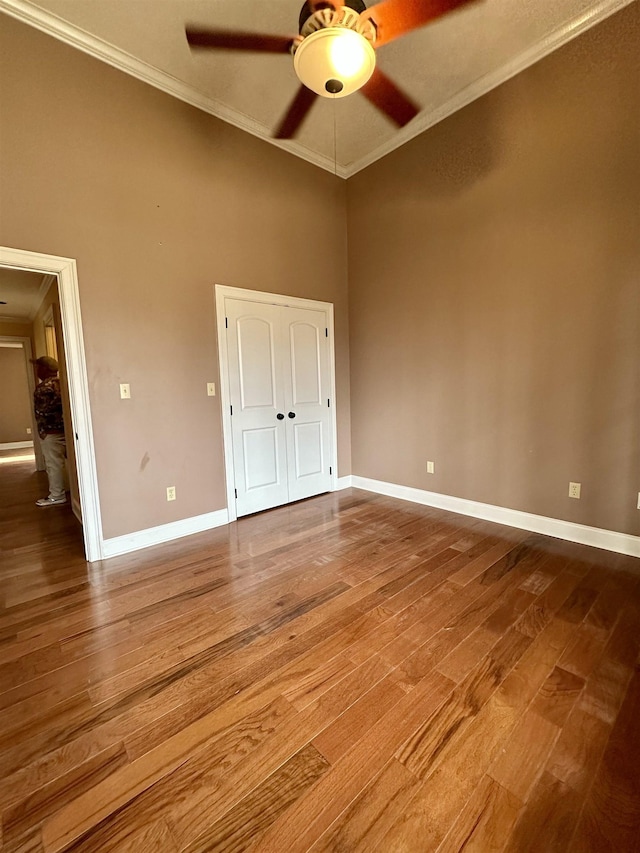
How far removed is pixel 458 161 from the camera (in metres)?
3.19

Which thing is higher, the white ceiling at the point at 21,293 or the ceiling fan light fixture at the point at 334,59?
the white ceiling at the point at 21,293

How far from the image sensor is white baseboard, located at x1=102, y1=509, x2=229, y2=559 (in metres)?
2.83

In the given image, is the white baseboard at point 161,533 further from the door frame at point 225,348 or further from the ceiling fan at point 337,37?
the ceiling fan at point 337,37

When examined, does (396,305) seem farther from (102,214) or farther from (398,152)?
(102,214)

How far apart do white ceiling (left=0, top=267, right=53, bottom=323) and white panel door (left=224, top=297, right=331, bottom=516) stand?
2304 millimetres

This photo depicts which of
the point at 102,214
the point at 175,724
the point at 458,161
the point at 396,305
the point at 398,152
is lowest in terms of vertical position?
the point at 175,724

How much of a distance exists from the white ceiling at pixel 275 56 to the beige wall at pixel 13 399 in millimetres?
8353

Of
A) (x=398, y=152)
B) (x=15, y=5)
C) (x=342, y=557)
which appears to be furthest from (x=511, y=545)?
(x=15, y=5)

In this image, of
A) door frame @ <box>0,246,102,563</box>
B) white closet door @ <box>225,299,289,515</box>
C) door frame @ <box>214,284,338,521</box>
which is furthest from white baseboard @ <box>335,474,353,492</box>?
door frame @ <box>0,246,102,563</box>

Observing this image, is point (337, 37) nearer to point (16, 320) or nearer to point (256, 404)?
point (256, 404)

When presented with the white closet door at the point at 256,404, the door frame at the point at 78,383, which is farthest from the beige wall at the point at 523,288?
the door frame at the point at 78,383

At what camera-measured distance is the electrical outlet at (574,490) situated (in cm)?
275

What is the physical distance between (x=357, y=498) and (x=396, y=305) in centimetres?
213

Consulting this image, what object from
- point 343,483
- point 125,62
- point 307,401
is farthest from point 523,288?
point 125,62
